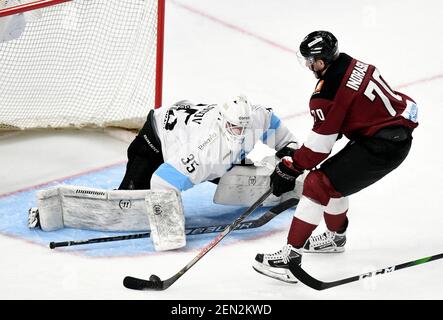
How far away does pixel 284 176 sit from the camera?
156 inches

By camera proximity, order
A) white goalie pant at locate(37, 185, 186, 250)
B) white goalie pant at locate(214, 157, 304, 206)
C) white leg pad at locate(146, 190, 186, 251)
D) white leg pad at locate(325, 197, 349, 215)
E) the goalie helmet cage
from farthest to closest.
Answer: the goalie helmet cage < white goalie pant at locate(214, 157, 304, 206) < white goalie pant at locate(37, 185, 186, 250) < white leg pad at locate(146, 190, 186, 251) < white leg pad at locate(325, 197, 349, 215)

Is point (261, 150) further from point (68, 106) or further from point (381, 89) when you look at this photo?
point (381, 89)

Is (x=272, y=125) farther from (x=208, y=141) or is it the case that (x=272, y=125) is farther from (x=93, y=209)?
(x=93, y=209)

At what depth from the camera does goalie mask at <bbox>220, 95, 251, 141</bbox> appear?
4328 millimetres

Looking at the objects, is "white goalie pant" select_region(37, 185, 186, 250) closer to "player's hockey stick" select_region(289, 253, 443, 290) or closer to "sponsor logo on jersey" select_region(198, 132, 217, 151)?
"sponsor logo on jersey" select_region(198, 132, 217, 151)

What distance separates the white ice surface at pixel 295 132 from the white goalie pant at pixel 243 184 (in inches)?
11.1

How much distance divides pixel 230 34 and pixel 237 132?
2.35m

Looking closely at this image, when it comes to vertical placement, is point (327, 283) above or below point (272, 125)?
below

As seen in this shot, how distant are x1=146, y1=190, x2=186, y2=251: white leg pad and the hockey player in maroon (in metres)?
0.44

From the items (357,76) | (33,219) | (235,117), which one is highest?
(357,76)

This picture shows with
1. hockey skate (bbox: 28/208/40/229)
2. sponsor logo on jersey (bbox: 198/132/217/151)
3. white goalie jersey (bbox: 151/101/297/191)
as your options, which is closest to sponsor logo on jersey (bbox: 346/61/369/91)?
white goalie jersey (bbox: 151/101/297/191)

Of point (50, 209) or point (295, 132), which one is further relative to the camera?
point (295, 132)

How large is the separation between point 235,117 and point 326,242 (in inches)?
24.7

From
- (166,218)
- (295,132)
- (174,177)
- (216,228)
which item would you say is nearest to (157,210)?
(166,218)
